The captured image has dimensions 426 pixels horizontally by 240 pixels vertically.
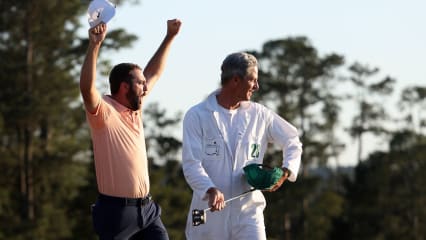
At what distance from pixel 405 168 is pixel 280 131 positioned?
169 feet

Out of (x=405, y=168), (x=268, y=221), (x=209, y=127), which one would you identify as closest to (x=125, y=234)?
(x=209, y=127)

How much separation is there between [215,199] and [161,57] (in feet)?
4.52

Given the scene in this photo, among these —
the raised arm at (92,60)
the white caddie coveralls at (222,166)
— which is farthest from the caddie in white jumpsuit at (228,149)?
the raised arm at (92,60)

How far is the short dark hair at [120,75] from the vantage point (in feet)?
26.2

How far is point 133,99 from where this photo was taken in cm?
800

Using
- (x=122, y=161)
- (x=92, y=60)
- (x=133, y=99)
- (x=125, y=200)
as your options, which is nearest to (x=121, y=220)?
(x=125, y=200)

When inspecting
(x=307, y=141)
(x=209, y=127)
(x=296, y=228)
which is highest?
(x=209, y=127)

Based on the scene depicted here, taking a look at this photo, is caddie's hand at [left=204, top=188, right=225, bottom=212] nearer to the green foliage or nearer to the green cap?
the green cap

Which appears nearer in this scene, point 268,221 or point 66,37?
point 66,37

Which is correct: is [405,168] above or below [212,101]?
below

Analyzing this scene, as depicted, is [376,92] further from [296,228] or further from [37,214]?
[37,214]

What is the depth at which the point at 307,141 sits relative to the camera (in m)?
56.2

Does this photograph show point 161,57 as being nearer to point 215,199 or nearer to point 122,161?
point 122,161

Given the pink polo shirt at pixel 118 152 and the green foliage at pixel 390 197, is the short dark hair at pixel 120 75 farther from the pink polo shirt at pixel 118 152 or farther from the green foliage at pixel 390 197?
the green foliage at pixel 390 197
